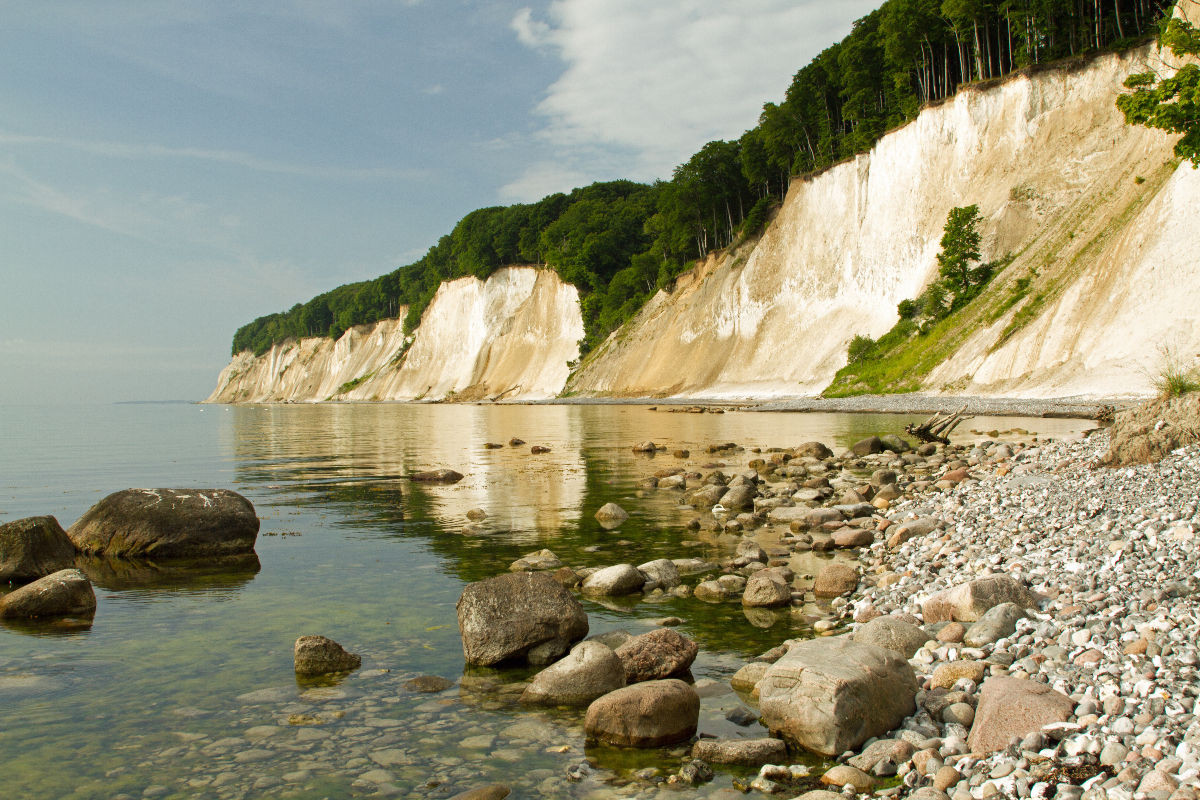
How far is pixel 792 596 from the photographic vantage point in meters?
9.16

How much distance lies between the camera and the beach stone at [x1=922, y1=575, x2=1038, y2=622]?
7.16 meters

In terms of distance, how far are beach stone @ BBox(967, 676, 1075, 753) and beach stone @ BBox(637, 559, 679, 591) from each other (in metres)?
4.93

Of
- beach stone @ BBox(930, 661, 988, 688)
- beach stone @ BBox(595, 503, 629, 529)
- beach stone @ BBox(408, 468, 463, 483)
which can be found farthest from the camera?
beach stone @ BBox(408, 468, 463, 483)

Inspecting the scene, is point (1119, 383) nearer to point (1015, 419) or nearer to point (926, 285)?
point (1015, 419)

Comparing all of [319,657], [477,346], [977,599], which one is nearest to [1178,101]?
[977,599]

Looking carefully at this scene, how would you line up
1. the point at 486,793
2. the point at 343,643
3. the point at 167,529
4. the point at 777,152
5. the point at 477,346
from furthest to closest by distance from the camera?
1. the point at 477,346
2. the point at 777,152
3. the point at 167,529
4. the point at 343,643
5. the point at 486,793

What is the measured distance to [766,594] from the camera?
9.04 meters

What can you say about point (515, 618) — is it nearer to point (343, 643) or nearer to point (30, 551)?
point (343, 643)

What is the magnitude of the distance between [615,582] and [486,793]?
4.92 meters

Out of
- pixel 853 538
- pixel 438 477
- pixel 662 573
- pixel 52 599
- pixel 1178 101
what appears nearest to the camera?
pixel 52 599

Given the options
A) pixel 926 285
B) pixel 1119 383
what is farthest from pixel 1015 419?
pixel 926 285

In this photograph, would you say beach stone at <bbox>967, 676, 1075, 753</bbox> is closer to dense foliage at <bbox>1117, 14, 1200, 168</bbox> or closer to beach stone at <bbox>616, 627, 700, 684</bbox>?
beach stone at <bbox>616, 627, 700, 684</bbox>

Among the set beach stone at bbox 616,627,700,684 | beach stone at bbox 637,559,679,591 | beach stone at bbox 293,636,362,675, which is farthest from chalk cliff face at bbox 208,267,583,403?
beach stone at bbox 616,627,700,684

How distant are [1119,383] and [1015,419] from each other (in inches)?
188
